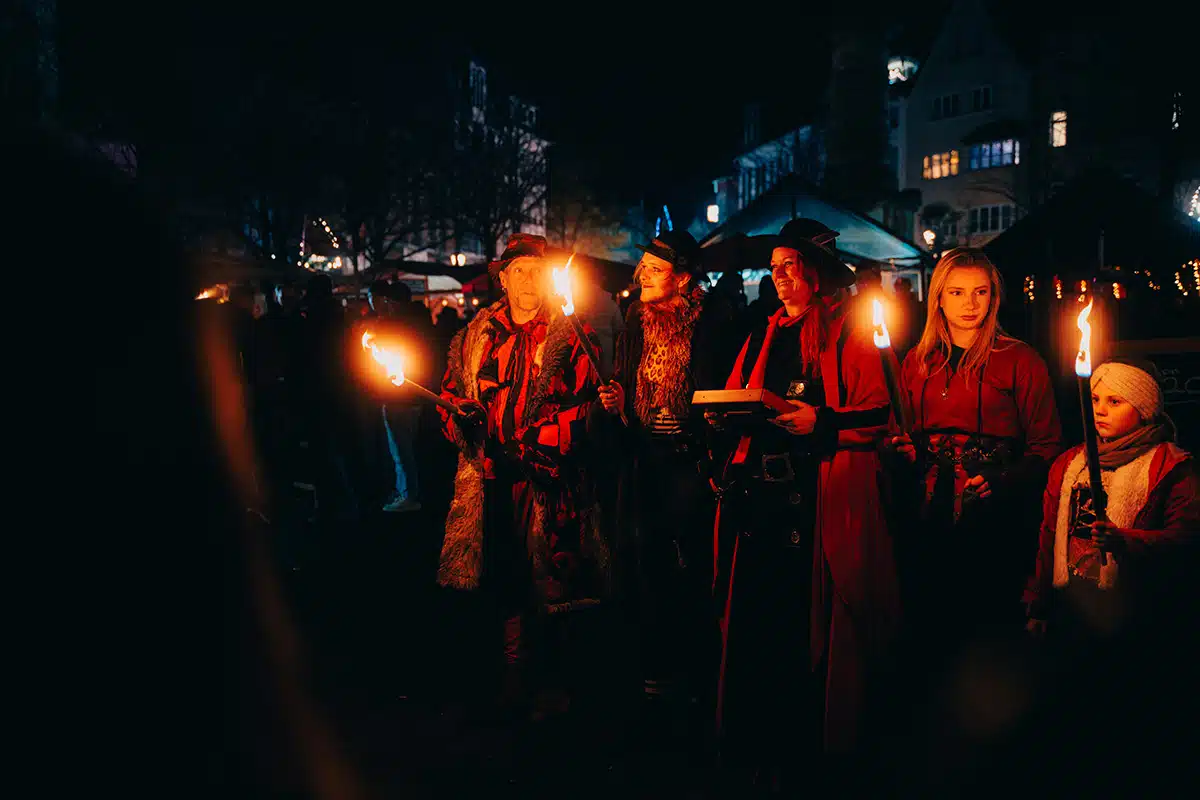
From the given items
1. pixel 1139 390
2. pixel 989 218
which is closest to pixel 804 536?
pixel 1139 390

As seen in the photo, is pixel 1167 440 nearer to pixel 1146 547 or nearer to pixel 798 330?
pixel 1146 547

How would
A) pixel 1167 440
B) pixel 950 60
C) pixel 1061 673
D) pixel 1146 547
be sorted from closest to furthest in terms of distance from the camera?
pixel 1146 547 < pixel 1167 440 < pixel 1061 673 < pixel 950 60

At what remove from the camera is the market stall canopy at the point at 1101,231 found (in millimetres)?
9242

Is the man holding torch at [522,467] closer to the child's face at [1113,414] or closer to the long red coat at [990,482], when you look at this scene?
the long red coat at [990,482]

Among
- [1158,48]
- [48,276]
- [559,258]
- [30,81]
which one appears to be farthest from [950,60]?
[48,276]

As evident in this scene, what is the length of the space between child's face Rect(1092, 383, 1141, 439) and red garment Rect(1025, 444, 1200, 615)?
0.41ft

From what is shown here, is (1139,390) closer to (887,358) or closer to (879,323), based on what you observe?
(887,358)

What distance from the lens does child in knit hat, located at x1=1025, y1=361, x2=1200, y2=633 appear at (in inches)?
147

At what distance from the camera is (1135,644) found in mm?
3967

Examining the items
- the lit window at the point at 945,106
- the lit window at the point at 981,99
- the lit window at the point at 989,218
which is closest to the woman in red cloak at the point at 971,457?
the lit window at the point at 989,218

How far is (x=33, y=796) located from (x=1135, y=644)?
3876 millimetres

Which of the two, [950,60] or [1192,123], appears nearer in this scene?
[1192,123]

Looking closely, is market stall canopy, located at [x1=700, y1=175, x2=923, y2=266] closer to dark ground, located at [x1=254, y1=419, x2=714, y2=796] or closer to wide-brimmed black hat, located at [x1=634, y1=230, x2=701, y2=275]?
dark ground, located at [x1=254, y1=419, x2=714, y2=796]

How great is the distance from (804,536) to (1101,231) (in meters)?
6.24
